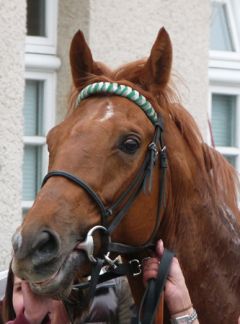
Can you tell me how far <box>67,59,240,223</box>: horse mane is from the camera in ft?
13.7

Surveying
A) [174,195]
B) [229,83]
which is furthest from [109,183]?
[229,83]

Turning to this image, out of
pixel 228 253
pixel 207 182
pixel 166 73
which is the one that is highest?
pixel 166 73

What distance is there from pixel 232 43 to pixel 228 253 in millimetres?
3875

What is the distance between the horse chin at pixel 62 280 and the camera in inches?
145

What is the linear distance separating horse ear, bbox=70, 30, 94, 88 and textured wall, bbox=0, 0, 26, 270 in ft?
7.44

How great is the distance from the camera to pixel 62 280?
371 cm

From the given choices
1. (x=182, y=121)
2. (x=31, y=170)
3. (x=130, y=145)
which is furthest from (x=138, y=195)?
(x=31, y=170)

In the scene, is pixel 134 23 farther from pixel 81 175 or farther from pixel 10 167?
pixel 81 175

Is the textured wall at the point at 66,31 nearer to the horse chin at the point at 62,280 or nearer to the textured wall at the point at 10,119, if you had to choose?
the textured wall at the point at 10,119

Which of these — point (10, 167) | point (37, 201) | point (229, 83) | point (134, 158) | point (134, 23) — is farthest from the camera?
point (229, 83)

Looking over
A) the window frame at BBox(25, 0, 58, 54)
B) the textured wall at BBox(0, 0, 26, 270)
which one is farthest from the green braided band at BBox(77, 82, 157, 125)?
the window frame at BBox(25, 0, 58, 54)

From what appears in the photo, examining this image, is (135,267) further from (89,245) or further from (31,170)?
(31,170)

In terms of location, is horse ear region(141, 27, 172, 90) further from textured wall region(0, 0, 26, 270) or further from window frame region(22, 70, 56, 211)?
window frame region(22, 70, 56, 211)

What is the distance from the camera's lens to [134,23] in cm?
715
